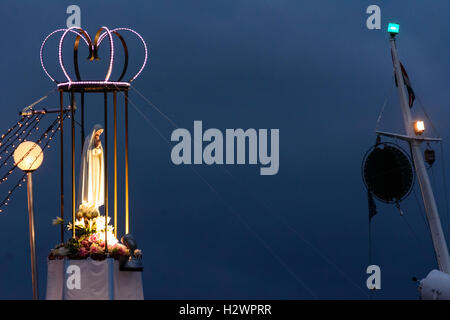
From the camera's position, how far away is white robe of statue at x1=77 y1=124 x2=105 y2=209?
35.9 meters

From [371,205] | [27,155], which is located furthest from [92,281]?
[371,205]

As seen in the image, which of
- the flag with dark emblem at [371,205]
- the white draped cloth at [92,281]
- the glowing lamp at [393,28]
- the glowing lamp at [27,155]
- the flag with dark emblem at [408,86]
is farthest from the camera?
the flag with dark emblem at [408,86]

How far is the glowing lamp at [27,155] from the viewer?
36.8 m

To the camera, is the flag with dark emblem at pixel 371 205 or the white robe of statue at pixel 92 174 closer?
the white robe of statue at pixel 92 174

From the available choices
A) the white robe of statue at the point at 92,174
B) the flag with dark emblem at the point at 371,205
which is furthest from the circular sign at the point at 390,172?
the white robe of statue at the point at 92,174

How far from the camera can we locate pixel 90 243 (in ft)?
116

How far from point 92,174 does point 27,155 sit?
2.38 metres

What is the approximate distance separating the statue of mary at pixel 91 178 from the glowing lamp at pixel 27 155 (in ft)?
5.74

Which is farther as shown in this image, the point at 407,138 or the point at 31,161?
the point at 407,138

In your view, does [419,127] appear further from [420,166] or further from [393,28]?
[393,28]

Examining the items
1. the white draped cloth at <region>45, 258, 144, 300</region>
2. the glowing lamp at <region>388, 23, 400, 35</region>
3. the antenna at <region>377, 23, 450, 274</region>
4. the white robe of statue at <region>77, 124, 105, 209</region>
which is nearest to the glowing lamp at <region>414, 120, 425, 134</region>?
the antenna at <region>377, 23, 450, 274</region>

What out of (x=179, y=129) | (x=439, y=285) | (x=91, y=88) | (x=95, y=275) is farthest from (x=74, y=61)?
(x=439, y=285)

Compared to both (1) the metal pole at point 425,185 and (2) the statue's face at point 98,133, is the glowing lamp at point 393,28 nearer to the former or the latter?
(1) the metal pole at point 425,185
